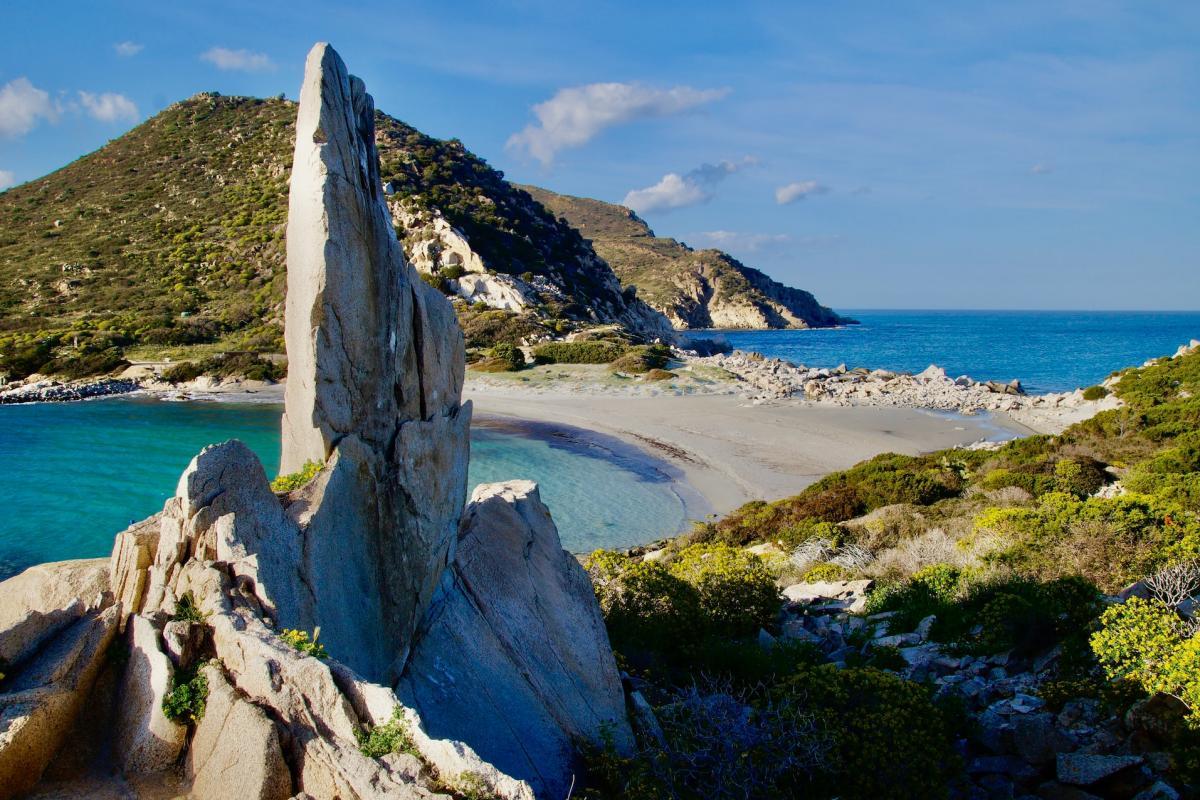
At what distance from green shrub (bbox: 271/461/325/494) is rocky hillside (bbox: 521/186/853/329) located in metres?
114

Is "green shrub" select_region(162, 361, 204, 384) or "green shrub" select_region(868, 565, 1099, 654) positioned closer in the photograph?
"green shrub" select_region(868, 565, 1099, 654)

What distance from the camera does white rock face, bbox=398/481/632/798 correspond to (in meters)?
6.51

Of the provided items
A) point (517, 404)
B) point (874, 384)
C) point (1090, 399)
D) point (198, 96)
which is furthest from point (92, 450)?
point (198, 96)

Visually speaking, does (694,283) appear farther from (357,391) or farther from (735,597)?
(357,391)

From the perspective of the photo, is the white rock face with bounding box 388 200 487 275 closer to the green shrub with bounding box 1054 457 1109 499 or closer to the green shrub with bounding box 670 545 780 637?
the green shrub with bounding box 1054 457 1109 499

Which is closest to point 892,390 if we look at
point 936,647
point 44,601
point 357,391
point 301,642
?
point 936,647

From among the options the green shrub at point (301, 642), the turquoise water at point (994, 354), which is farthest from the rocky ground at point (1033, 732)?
the turquoise water at point (994, 354)

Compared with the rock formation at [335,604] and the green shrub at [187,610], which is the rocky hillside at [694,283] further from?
the green shrub at [187,610]

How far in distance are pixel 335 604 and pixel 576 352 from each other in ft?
141

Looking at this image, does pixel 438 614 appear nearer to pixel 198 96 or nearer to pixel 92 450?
pixel 92 450

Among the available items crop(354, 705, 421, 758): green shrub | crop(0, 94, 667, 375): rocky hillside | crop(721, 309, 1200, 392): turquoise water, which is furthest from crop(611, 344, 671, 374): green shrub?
crop(354, 705, 421, 758): green shrub

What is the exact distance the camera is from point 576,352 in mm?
48812

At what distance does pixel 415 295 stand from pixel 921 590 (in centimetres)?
978

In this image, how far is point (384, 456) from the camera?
24.4 ft
